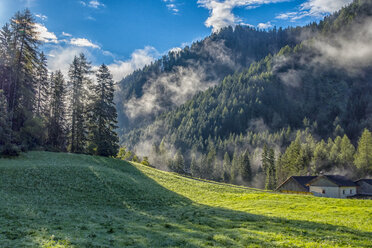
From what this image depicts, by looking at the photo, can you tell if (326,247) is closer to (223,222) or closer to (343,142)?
(223,222)

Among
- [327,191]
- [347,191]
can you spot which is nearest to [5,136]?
[327,191]

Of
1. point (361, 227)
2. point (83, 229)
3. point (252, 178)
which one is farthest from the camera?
point (252, 178)

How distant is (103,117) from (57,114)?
1292cm

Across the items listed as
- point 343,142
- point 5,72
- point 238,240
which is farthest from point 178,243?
point 343,142

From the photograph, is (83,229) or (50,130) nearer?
(83,229)

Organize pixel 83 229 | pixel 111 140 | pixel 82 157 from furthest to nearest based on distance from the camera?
pixel 111 140
pixel 82 157
pixel 83 229

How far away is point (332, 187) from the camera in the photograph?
6241 centimetres

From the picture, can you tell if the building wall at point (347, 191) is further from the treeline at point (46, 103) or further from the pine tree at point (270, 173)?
the treeline at point (46, 103)

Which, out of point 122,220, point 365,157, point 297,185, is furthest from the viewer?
point 365,157

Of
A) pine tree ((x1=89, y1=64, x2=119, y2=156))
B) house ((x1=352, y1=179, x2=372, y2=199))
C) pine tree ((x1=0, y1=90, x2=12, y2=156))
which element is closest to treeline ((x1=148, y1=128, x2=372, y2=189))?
house ((x1=352, y1=179, x2=372, y2=199))

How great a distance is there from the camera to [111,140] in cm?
5659

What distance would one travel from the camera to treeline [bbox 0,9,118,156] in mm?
45188

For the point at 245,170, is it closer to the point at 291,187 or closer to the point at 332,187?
the point at 291,187

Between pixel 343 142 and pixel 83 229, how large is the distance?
374 feet
